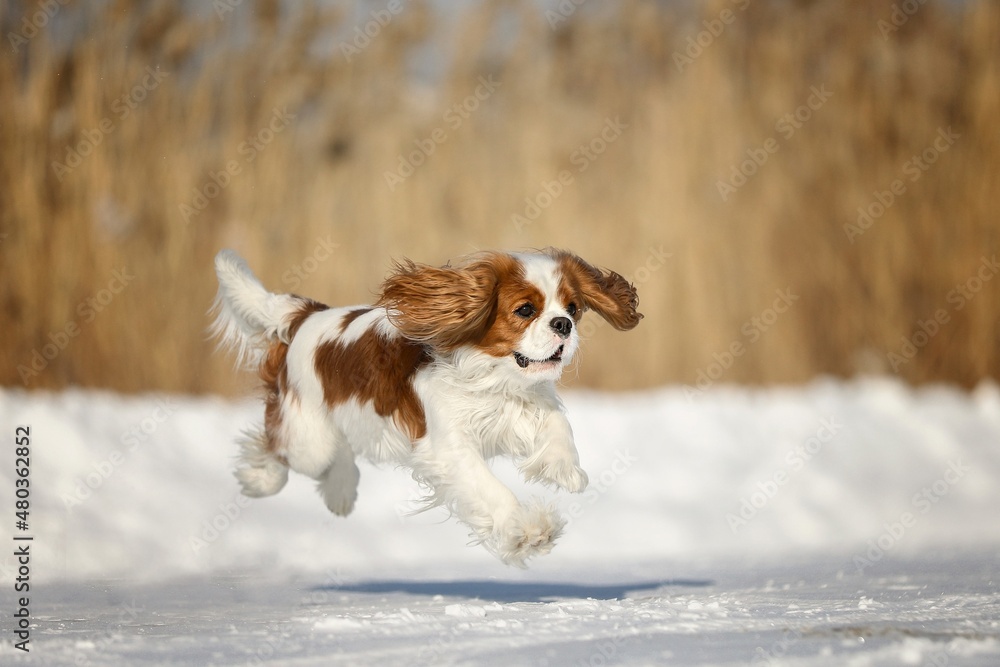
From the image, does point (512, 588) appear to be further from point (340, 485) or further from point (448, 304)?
point (448, 304)

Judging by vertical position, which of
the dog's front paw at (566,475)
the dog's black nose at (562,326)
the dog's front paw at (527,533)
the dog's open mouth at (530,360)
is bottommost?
the dog's front paw at (527,533)

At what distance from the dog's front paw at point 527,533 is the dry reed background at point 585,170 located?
378 centimetres

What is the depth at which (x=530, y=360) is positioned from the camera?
3570mm

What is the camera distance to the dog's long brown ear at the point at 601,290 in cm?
386

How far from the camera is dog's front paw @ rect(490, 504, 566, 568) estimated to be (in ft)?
11.2

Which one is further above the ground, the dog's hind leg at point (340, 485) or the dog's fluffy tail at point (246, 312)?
the dog's fluffy tail at point (246, 312)

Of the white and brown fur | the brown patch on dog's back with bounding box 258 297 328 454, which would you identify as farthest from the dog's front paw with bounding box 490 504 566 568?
the brown patch on dog's back with bounding box 258 297 328 454

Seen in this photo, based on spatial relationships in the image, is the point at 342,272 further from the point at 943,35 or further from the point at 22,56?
the point at 943,35

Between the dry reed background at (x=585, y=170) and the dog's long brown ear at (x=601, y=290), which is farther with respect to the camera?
the dry reed background at (x=585, y=170)

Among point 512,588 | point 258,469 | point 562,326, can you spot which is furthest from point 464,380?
point 258,469

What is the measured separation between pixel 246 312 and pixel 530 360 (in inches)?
60.9

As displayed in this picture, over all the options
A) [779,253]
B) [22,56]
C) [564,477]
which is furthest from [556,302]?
[22,56]

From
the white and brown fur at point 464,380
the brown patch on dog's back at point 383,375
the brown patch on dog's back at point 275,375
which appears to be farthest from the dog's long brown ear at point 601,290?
the brown patch on dog's back at point 275,375

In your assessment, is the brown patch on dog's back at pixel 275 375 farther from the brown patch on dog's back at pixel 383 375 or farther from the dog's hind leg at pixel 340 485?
the brown patch on dog's back at pixel 383 375
